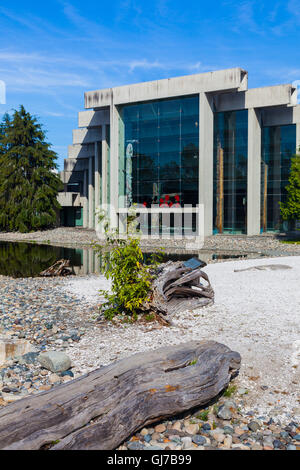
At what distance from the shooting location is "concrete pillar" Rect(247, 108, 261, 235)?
3422cm

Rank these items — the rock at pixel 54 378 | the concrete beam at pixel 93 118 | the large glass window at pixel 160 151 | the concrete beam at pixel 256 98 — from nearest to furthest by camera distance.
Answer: the rock at pixel 54 378, the concrete beam at pixel 256 98, the large glass window at pixel 160 151, the concrete beam at pixel 93 118

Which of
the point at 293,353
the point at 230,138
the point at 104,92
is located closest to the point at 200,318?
the point at 293,353

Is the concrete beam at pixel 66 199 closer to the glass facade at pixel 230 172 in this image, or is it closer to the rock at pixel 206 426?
the glass facade at pixel 230 172

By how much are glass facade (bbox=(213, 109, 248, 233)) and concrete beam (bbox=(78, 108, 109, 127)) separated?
468 inches

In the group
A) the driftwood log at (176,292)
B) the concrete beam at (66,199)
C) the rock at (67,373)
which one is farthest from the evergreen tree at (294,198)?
the concrete beam at (66,199)

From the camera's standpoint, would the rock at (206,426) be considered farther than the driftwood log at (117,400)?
Yes

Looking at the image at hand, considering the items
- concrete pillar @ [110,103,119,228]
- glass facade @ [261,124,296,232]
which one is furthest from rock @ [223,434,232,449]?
glass facade @ [261,124,296,232]

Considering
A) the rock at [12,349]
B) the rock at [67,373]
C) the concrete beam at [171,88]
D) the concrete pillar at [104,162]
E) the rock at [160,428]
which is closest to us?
the rock at [160,428]

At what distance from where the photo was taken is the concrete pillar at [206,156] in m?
32.8

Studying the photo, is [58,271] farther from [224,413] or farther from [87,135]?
[87,135]

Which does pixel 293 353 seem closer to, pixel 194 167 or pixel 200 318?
pixel 200 318

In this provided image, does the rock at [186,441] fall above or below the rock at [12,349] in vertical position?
below

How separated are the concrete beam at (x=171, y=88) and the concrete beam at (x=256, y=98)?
130 cm
